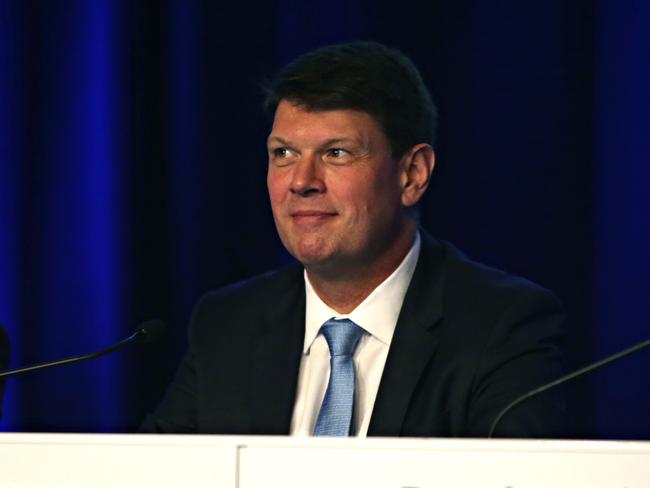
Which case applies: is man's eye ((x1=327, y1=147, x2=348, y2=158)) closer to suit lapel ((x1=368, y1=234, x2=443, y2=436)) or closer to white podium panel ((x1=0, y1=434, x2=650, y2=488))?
suit lapel ((x1=368, y1=234, x2=443, y2=436))

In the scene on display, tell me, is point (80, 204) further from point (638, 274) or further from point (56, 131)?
point (638, 274)

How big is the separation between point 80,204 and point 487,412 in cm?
137

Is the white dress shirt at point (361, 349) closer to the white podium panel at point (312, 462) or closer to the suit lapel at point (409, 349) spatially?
the suit lapel at point (409, 349)

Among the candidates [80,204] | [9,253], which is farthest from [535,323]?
[9,253]

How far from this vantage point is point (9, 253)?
2.91m

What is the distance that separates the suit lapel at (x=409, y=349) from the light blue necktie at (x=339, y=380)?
5cm

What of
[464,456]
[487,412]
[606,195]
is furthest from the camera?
[606,195]

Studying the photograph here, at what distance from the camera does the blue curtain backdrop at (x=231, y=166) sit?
251 centimetres

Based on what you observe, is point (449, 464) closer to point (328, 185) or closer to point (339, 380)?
point (339, 380)

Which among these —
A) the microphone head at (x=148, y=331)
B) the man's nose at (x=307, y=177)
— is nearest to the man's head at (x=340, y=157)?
the man's nose at (x=307, y=177)

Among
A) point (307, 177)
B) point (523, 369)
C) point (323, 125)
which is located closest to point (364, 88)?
point (323, 125)

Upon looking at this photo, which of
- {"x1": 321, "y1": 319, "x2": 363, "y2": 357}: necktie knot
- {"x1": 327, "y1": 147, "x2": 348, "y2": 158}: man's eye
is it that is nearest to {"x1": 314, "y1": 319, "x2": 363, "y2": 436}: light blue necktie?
{"x1": 321, "y1": 319, "x2": 363, "y2": 357}: necktie knot

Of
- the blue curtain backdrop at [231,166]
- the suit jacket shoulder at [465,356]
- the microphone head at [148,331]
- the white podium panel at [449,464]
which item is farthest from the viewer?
the blue curtain backdrop at [231,166]

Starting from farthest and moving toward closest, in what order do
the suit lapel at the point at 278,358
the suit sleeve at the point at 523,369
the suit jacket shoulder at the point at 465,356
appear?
1. the suit lapel at the point at 278,358
2. the suit jacket shoulder at the point at 465,356
3. the suit sleeve at the point at 523,369
